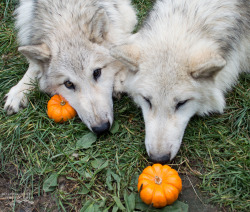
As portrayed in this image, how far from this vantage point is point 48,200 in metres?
3.31

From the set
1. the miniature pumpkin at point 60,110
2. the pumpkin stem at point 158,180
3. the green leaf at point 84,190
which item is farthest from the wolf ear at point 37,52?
the pumpkin stem at point 158,180

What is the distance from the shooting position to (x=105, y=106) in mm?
3674

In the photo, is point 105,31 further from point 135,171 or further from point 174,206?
point 174,206

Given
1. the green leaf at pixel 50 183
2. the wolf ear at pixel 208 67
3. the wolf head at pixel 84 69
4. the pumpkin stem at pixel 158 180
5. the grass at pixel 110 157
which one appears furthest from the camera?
the wolf head at pixel 84 69

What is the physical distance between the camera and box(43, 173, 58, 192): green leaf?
3.35 m

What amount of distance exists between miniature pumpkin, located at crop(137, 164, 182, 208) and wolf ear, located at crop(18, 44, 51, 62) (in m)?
2.08

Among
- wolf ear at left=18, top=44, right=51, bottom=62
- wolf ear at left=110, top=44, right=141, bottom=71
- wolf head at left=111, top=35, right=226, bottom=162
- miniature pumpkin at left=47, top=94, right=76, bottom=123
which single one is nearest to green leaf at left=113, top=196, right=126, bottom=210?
wolf head at left=111, top=35, right=226, bottom=162

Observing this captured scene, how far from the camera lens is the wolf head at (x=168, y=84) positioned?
297 cm

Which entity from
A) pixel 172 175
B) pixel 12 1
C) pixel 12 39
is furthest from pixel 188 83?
pixel 12 1

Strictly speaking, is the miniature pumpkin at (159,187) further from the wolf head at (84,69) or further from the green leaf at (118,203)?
the wolf head at (84,69)

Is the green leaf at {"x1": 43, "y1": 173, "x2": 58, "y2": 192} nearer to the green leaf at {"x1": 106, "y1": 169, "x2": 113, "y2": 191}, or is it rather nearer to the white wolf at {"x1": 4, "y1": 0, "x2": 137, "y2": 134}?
the green leaf at {"x1": 106, "y1": 169, "x2": 113, "y2": 191}

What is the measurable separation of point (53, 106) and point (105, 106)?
81cm

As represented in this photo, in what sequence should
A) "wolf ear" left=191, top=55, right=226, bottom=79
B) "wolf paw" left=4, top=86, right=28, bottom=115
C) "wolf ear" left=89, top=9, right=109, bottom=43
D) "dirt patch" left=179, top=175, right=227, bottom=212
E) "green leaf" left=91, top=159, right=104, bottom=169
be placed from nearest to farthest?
"wolf ear" left=191, top=55, right=226, bottom=79, "dirt patch" left=179, top=175, right=227, bottom=212, "green leaf" left=91, top=159, right=104, bottom=169, "wolf ear" left=89, top=9, right=109, bottom=43, "wolf paw" left=4, top=86, right=28, bottom=115

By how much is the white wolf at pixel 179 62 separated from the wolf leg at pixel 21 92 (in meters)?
1.73
